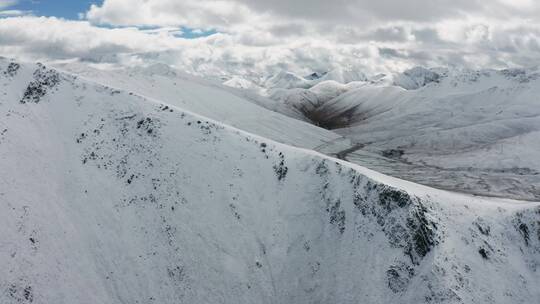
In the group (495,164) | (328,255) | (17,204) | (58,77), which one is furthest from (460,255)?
(495,164)

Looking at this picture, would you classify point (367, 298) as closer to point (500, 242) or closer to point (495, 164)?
point (500, 242)

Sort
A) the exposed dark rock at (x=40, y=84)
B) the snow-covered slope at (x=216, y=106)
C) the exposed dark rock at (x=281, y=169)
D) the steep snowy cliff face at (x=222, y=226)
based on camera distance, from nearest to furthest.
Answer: the steep snowy cliff face at (x=222, y=226)
the exposed dark rock at (x=281, y=169)
the exposed dark rock at (x=40, y=84)
the snow-covered slope at (x=216, y=106)

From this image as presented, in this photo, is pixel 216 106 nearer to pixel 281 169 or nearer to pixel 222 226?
pixel 281 169

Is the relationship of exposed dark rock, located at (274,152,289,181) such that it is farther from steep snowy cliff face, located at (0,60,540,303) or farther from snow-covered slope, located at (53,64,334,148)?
snow-covered slope, located at (53,64,334,148)

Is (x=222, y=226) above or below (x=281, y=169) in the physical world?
below

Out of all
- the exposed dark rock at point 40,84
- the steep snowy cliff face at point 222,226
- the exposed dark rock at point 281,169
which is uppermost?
the exposed dark rock at point 40,84

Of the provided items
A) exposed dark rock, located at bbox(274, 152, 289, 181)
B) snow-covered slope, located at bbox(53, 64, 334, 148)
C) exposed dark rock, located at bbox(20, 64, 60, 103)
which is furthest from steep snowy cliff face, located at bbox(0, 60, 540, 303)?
snow-covered slope, located at bbox(53, 64, 334, 148)

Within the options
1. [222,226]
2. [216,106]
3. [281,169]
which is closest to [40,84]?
[222,226]

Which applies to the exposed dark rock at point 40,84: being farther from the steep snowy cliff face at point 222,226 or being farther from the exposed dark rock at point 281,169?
the exposed dark rock at point 281,169

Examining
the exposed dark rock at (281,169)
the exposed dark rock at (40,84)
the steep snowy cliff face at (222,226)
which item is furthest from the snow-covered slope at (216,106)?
the exposed dark rock at (281,169)
